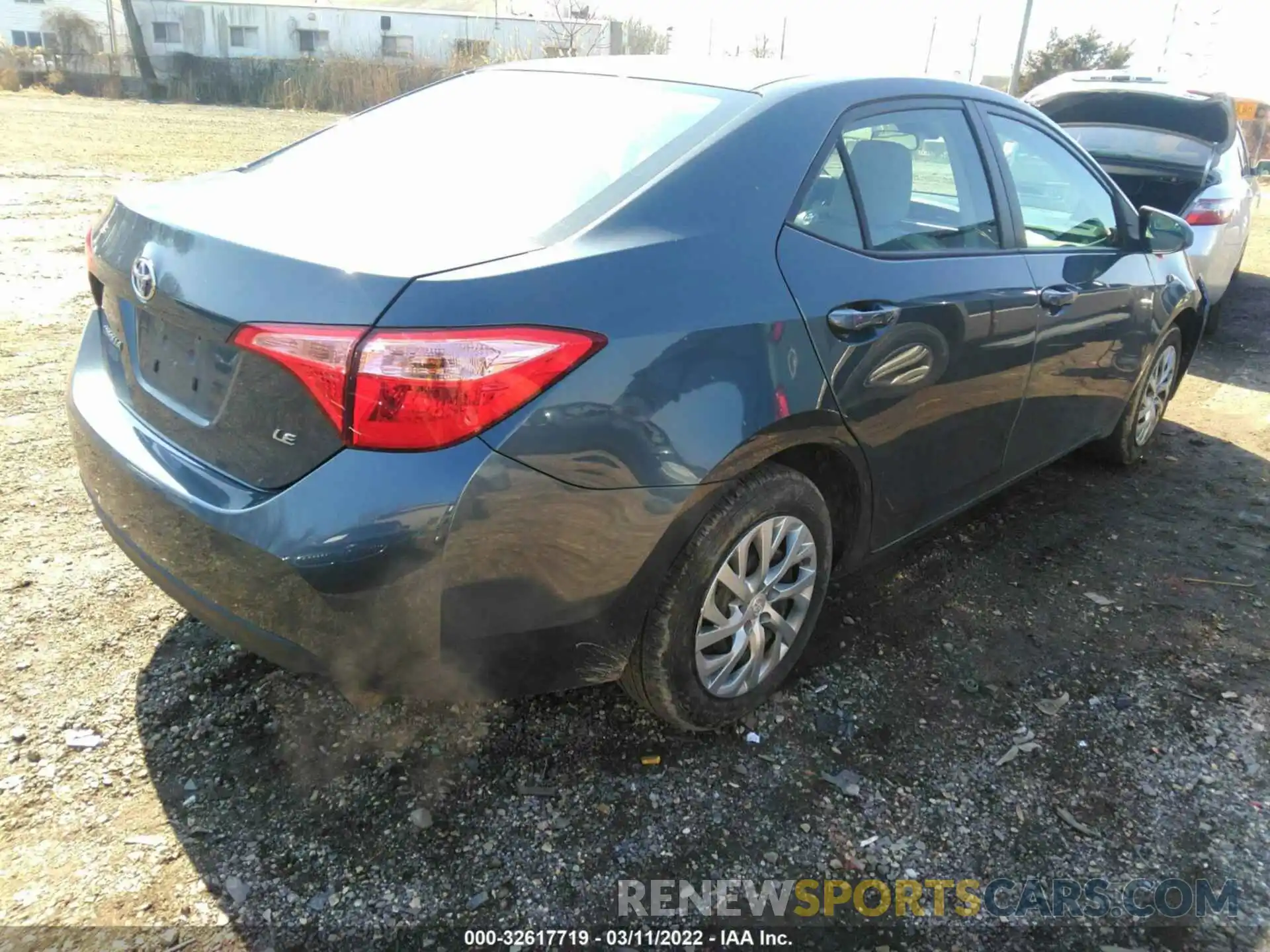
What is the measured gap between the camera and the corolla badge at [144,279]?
212 cm

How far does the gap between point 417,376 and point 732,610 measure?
1106mm

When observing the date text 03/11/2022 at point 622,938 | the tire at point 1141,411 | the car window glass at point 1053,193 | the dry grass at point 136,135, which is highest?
the car window glass at point 1053,193

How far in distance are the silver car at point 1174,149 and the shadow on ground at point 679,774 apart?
174 inches

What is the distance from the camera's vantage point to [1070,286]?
3.29 meters

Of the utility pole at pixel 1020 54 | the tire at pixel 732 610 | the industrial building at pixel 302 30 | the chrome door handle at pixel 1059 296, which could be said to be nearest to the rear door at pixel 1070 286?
the chrome door handle at pixel 1059 296

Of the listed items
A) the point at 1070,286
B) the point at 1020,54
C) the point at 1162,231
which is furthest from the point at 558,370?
the point at 1020,54

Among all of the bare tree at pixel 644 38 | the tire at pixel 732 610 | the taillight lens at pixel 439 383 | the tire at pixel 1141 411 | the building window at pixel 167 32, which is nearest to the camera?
the taillight lens at pixel 439 383

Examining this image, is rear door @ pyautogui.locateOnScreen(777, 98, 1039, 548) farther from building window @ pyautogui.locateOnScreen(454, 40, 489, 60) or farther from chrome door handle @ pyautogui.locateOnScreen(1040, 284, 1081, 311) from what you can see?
building window @ pyautogui.locateOnScreen(454, 40, 489, 60)

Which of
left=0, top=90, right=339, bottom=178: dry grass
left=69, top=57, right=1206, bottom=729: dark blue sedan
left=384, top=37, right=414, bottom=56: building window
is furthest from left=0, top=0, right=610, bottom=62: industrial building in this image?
left=69, top=57, right=1206, bottom=729: dark blue sedan

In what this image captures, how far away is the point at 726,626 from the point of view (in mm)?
2424

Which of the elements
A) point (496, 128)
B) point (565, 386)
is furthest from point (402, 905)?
point (496, 128)

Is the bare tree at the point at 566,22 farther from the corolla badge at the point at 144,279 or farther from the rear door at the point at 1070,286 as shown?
the corolla badge at the point at 144,279

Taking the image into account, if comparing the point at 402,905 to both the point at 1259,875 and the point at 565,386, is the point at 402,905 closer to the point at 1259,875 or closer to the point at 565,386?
the point at 565,386

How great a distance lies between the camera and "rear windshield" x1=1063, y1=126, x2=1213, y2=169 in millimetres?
7125
